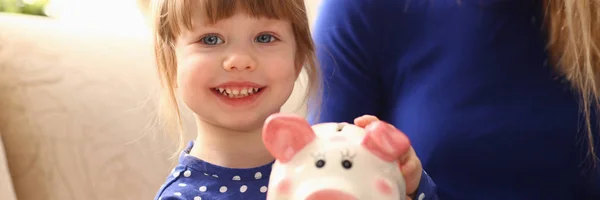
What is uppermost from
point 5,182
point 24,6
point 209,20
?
point 209,20

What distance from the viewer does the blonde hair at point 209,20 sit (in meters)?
0.70

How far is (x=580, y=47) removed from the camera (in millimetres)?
835

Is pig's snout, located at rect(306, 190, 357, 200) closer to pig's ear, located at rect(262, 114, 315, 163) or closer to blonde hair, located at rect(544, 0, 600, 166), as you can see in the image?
pig's ear, located at rect(262, 114, 315, 163)

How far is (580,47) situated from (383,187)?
445 millimetres

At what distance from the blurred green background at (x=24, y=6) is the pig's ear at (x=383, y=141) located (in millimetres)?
1097

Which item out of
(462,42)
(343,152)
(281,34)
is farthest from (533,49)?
(343,152)

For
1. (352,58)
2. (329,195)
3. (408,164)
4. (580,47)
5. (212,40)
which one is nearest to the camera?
(329,195)

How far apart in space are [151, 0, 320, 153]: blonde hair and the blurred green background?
71 centimetres

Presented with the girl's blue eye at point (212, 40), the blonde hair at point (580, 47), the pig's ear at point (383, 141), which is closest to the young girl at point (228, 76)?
the girl's blue eye at point (212, 40)

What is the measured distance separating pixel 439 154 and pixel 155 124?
470mm

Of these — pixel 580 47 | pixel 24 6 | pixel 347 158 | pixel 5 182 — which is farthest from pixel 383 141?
pixel 24 6

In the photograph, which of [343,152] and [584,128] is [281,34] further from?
[584,128]

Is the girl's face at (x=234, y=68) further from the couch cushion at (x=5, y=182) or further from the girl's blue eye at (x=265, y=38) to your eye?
the couch cushion at (x=5, y=182)

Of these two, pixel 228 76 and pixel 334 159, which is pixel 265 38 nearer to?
pixel 228 76
